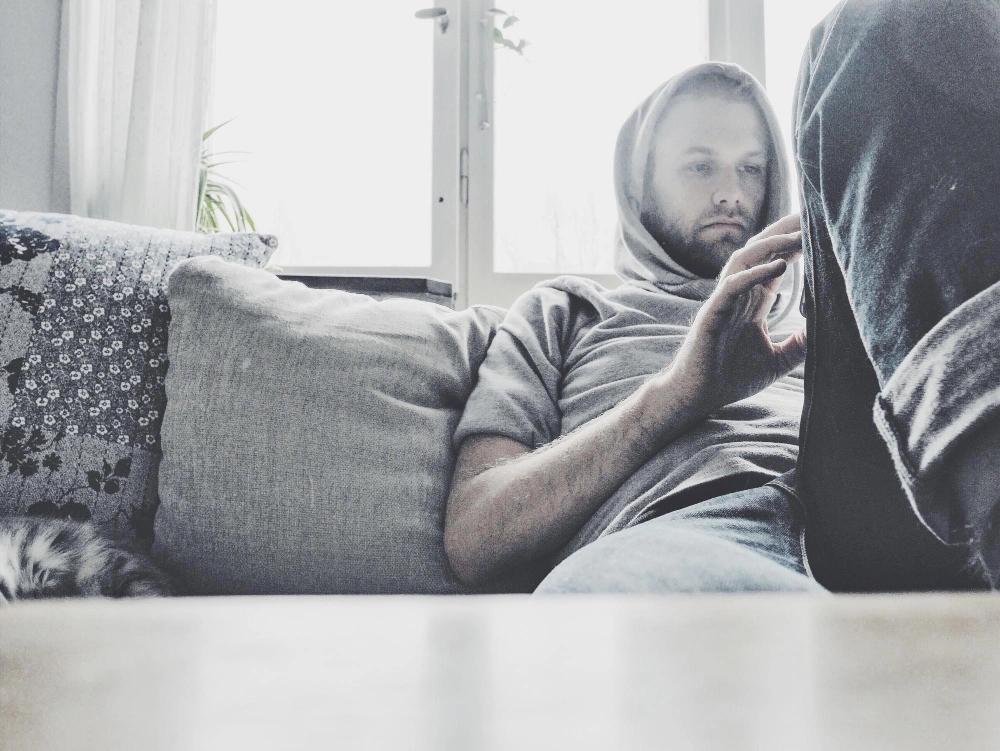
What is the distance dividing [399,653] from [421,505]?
2.72 feet

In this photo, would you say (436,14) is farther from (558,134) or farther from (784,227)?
(784,227)

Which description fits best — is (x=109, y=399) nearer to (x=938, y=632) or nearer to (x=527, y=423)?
(x=527, y=423)

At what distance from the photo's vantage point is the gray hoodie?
869 mm

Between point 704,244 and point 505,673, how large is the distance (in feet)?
4.54

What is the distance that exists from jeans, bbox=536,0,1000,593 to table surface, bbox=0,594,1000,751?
348 mm

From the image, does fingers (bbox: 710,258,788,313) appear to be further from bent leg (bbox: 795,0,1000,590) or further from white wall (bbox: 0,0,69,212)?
white wall (bbox: 0,0,69,212)

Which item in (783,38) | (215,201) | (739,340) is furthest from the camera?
(783,38)

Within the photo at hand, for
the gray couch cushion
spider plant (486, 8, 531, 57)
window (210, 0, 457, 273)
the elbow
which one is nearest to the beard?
the gray couch cushion

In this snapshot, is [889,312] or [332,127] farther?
[332,127]

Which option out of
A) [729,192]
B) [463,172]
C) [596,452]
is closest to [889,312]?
[596,452]

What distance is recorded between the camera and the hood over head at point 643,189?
4.36 ft

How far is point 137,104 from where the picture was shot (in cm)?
204

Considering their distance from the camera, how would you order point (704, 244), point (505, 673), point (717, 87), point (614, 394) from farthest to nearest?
point (717, 87), point (704, 244), point (614, 394), point (505, 673)

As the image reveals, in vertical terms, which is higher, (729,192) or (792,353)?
(729,192)
